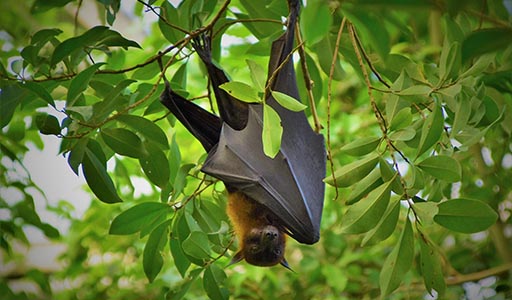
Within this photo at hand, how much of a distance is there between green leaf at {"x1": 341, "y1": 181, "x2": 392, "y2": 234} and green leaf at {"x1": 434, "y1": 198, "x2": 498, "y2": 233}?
177mm

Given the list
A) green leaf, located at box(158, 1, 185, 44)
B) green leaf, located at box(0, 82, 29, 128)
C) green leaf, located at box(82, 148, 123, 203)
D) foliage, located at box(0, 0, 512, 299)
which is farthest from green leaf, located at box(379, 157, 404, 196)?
green leaf, located at box(0, 82, 29, 128)

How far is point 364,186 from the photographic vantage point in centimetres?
206

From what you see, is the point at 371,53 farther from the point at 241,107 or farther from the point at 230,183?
the point at 230,183

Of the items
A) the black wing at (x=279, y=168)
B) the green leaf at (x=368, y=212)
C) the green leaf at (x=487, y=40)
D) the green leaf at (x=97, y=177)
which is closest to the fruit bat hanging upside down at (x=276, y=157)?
the black wing at (x=279, y=168)

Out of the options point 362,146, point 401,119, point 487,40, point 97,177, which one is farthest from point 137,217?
point 487,40

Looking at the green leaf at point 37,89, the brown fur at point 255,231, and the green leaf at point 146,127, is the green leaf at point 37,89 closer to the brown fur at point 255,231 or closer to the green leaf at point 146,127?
the green leaf at point 146,127

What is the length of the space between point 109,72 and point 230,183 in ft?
2.25

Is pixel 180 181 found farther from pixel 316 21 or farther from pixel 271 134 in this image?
pixel 316 21

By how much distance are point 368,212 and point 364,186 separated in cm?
12

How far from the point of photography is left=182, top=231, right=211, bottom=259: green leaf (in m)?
2.09

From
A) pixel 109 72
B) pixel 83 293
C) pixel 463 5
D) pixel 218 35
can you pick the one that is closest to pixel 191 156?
pixel 83 293

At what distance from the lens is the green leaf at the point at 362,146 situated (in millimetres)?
2047

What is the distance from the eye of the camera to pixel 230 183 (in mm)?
2656

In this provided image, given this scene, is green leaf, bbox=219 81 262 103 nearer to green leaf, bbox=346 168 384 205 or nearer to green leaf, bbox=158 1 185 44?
green leaf, bbox=346 168 384 205
